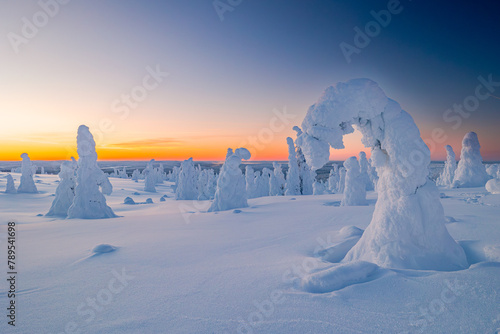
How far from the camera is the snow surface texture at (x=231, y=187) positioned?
16484 mm

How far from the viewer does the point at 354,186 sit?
15336 mm

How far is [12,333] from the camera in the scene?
268 centimetres

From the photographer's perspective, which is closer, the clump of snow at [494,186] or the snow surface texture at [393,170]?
the snow surface texture at [393,170]

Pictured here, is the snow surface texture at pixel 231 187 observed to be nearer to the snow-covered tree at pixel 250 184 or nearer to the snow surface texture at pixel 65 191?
the snow surface texture at pixel 65 191

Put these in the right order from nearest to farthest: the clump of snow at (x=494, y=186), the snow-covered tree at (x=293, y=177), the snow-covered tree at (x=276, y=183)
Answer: the clump of snow at (x=494, y=186), the snow-covered tree at (x=293, y=177), the snow-covered tree at (x=276, y=183)

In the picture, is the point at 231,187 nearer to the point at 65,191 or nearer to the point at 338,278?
the point at 65,191

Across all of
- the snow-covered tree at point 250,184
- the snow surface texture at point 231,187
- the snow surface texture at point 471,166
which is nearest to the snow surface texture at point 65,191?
the snow surface texture at point 231,187

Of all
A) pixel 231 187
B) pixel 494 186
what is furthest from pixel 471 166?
pixel 231 187

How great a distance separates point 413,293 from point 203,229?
690cm

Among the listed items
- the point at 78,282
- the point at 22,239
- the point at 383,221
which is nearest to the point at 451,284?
the point at 383,221

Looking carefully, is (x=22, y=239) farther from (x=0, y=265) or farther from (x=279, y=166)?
(x=279, y=166)

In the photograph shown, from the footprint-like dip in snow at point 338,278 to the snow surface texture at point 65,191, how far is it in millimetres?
18965

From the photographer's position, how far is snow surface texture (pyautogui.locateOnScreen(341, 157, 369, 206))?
1521 centimetres

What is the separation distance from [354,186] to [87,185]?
55.7 ft
